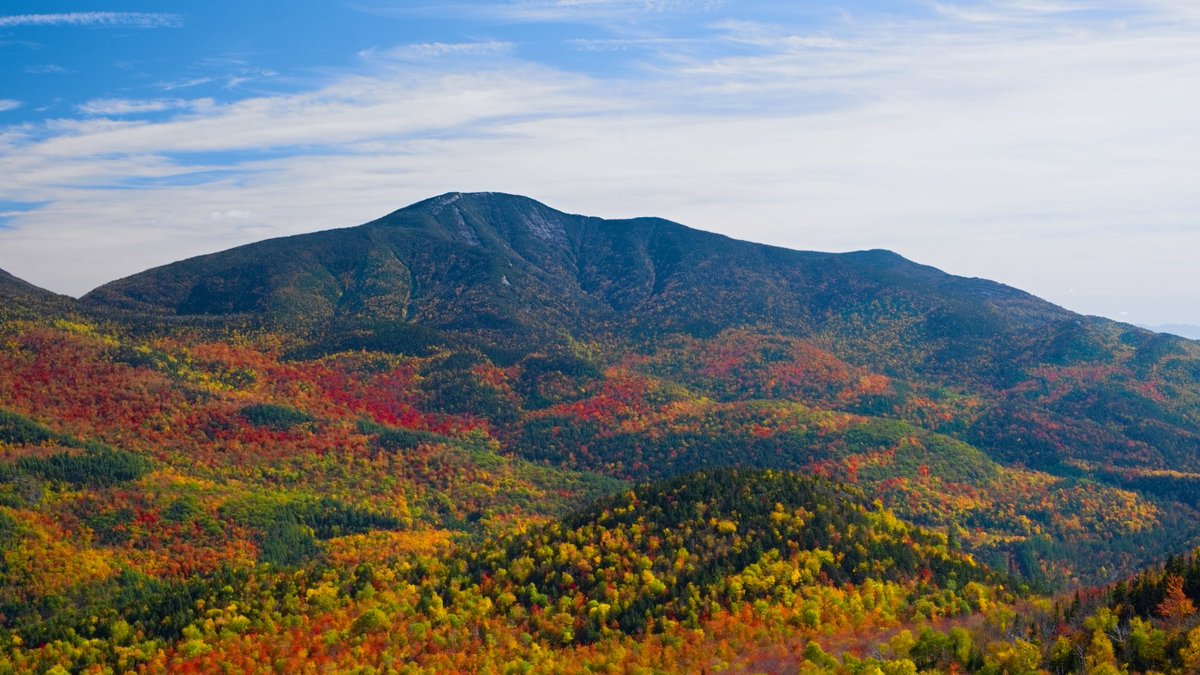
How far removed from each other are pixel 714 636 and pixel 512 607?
36897 millimetres

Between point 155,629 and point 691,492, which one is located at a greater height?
point 691,492

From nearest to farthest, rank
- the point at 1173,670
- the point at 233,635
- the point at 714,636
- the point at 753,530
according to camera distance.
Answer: the point at 1173,670 < the point at 714,636 < the point at 233,635 < the point at 753,530

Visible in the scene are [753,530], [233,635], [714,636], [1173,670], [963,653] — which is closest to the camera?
[1173,670]

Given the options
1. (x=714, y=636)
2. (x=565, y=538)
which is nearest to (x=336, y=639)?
(x=565, y=538)

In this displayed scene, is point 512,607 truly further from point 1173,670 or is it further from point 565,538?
point 1173,670

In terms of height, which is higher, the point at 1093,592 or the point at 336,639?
the point at 1093,592

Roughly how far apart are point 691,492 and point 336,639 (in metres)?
73.6

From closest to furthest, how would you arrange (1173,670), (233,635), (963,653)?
1. (1173,670)
2. (963,653)
3. (233,635)

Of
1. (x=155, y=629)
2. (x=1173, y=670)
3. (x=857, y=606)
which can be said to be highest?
(x=1173, y=670)

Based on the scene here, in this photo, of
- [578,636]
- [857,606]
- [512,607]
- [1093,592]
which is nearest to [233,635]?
[512,607]

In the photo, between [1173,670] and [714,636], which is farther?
[714,636]

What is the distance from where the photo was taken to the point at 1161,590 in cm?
11875

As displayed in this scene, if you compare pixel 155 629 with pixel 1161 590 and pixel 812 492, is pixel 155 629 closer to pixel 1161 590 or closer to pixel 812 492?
pixel 812 492

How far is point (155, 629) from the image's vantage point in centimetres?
16462
